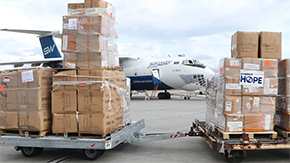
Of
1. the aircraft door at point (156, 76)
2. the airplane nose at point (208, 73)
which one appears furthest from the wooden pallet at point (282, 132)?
the aircraft door at point (156, 76)

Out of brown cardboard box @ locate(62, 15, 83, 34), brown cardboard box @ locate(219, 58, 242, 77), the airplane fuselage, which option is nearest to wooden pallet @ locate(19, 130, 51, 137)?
brown cardboard box @ locate(62, 15, 83, 34)

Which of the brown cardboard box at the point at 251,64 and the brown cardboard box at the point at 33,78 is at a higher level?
the brown cardboard box at the point at 251,64

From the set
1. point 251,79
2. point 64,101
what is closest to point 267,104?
point 251,79

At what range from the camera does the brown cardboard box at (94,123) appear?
4977mm

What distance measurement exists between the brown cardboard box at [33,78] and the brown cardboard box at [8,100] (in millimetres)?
238

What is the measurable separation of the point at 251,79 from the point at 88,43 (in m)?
3.22

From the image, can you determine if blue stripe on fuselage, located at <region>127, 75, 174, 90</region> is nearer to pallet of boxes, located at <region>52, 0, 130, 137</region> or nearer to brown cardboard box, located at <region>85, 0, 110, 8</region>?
pallet of boxes, located at <region>52, 0, 130, 137</region>

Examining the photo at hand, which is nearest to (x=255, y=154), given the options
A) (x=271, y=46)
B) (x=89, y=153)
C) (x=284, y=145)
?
(x=284, y=145)

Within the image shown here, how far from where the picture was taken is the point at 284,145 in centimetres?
484

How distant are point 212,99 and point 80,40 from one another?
10.2 feet

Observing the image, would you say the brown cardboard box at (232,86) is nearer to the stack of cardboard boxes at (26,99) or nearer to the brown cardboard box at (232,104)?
the brown cardboard box at (232,104)

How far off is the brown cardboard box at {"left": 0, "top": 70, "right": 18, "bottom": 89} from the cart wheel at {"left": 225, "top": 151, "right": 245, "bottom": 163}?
14.4 feet

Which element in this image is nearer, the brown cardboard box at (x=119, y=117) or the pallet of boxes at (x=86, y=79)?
the pallet of boxes at (x=86, y=79)

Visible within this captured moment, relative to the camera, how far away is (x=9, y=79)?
536cm
